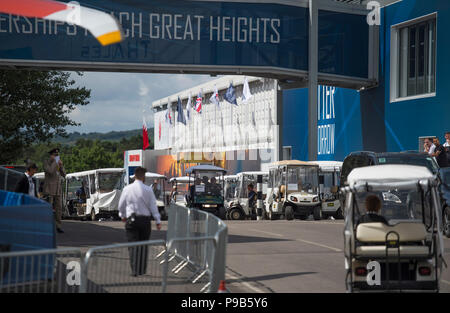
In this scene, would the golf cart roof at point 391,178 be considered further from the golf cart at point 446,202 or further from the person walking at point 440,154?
the person walking at point 440,154

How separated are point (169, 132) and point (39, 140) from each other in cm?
5088

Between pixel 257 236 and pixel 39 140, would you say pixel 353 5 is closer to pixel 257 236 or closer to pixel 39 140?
pixel 39 140

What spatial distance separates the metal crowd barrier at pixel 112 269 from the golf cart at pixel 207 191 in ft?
91.1

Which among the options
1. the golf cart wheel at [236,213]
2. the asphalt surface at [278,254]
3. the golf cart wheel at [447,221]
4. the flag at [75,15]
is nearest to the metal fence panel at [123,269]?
the flag at [75,15]

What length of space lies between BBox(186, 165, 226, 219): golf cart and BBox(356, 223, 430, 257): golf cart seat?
28.0 metres

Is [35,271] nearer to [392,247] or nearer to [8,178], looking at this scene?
[392,247]

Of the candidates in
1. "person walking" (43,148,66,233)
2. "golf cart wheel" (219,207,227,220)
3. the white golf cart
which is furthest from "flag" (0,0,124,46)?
the white golf cart

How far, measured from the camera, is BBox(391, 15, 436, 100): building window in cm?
3353

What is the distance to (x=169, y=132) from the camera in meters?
90.4

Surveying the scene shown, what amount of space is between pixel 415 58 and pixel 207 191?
12.3m

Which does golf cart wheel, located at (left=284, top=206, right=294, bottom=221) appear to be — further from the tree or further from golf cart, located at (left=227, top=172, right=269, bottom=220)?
the tree

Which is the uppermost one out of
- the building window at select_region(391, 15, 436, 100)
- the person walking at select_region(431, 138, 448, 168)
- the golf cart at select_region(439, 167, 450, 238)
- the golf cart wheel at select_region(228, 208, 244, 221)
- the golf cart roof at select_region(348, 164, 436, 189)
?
the building window at select_region(391, 15, 436, 100)

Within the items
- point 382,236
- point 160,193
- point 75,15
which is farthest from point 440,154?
point 160,193
